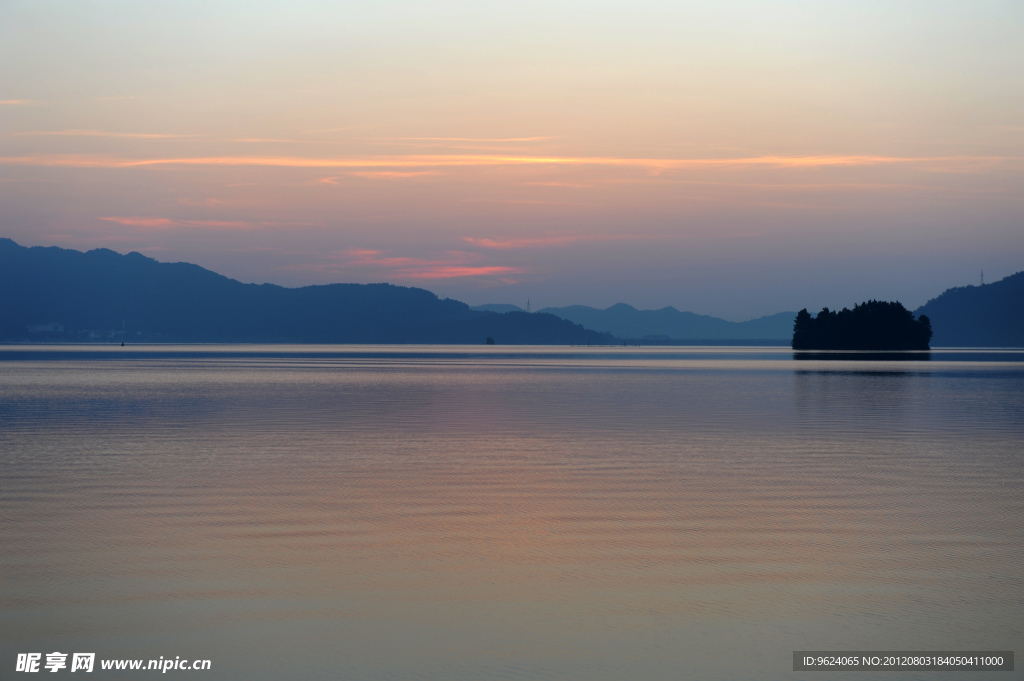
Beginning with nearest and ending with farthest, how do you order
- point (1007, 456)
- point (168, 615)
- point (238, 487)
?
point (168, 615) < point (238, 487) < point (1007, 456)

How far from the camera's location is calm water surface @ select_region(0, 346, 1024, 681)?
1029 centimetres

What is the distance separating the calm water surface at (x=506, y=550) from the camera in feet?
33.8

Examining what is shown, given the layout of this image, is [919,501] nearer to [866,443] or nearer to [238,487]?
[866,443]

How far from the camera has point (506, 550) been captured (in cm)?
1438

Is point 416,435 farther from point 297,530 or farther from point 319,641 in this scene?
point 319,641

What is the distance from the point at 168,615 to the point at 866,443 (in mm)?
23288

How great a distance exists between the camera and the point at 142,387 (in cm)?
6241

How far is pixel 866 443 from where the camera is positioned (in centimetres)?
2936

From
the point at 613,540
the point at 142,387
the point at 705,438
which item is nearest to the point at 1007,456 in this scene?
the point at 705,438

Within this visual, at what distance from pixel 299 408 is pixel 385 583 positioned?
3182 cm

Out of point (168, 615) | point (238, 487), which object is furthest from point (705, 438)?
point (168, 615)

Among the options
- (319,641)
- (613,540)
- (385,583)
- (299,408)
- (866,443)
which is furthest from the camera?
(299,408)

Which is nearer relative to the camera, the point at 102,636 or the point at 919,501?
the point at 102,636

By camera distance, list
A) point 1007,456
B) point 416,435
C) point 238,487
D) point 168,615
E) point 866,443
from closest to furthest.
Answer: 1. point 168,615
2. point 238,487
3. point 1007,456
4. point 866,443
5. point 416,435
